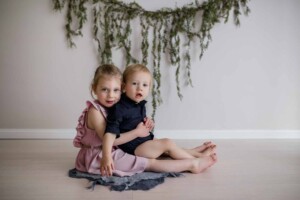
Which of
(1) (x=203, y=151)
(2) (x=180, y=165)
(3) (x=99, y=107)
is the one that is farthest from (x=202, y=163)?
(3) (x=99, y=107)

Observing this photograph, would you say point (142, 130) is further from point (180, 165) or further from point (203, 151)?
point (203, 151)

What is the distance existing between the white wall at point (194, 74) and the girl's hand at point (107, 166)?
3.71ft

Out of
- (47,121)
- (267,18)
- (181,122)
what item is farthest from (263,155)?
(47,121)

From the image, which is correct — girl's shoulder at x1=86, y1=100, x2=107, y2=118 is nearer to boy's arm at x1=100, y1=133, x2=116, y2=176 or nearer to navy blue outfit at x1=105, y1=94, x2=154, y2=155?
navy blue outfit at x1=105, y1=94, x2=154, y2=155

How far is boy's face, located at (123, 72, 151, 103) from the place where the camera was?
1690 mm

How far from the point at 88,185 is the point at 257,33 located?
71.9 inches

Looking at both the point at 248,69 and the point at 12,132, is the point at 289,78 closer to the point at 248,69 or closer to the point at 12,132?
the point at 248,69

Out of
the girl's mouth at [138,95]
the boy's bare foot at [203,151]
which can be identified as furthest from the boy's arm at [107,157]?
the boy's bare foot at [203,151]

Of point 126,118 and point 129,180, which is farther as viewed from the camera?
point 126,118

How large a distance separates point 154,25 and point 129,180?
1365mm

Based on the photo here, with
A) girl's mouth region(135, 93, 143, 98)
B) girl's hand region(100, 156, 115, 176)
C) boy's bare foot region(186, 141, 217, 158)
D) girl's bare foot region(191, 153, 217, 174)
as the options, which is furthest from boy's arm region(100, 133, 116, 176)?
boy's bare foot region(186, 141, 217, 158)

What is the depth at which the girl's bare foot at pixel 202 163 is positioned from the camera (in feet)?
5.63

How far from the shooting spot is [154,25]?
8.25ft

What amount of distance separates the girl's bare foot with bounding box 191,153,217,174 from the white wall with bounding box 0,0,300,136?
2.90 ft
